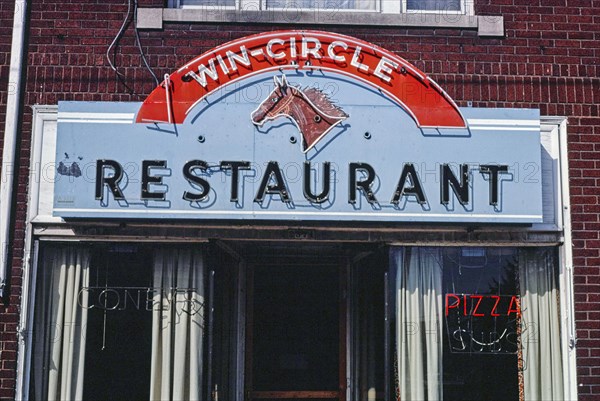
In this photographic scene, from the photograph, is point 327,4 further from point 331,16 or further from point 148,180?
point 148,180

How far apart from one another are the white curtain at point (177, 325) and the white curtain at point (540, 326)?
278 cm

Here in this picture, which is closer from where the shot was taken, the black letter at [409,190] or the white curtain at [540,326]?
the black letter at [409,190]

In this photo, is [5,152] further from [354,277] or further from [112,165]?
[354,277]

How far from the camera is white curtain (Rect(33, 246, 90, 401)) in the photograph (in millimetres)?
6984

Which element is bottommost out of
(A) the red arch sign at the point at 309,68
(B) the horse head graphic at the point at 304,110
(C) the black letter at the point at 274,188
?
(C) the black letter at the point at 274,188

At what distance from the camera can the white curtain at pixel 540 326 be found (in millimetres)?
7129

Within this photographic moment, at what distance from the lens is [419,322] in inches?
283

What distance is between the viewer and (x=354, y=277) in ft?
27.4

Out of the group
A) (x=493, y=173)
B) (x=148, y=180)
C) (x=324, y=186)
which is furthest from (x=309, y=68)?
(x=493, y=173)

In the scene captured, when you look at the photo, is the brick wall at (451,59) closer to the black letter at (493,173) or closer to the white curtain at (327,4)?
the white curtain at (327,4)

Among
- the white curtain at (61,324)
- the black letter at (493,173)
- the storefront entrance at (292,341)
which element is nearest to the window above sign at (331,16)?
the black letter at (493,173)

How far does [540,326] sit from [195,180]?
3191 millimetres

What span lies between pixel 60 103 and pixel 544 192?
165 inches

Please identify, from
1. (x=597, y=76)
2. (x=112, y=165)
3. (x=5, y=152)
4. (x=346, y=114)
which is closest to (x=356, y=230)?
(x=346, y=114)
